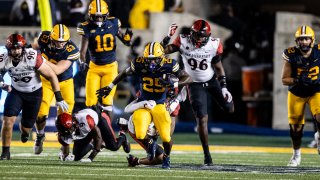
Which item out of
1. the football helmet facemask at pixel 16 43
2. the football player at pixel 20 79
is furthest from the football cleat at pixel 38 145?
the football helmet facemask at pixel 16 43

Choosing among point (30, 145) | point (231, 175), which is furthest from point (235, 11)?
point (231, 175)

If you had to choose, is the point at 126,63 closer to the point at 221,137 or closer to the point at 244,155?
the point at 221,137

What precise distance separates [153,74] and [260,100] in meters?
8.26

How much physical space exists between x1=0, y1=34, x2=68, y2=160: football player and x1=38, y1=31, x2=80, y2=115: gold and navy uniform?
676mm

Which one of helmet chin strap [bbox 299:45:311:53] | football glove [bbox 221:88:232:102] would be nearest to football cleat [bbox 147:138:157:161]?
football glove [bbox 221:88:232:102]

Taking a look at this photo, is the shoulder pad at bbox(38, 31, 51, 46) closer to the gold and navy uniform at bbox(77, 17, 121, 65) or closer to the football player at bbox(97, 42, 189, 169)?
the gold and navy uniform at bbox(77, 17, 121, 65)

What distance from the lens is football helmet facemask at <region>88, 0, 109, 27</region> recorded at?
578 inches

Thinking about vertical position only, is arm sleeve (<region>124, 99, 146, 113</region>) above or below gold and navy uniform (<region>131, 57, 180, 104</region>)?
below

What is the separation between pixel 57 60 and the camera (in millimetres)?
14250

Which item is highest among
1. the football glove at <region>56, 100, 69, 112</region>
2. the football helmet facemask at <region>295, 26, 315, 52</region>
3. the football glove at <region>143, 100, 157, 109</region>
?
the football helmet facemask at <region>295, 26, 315, 52</region>

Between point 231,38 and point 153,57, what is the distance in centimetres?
822

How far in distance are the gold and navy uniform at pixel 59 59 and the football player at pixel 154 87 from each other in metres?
1.39

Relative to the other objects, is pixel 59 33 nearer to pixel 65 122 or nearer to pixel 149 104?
pixel 65 122

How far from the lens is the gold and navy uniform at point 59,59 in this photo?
14.2 meters
